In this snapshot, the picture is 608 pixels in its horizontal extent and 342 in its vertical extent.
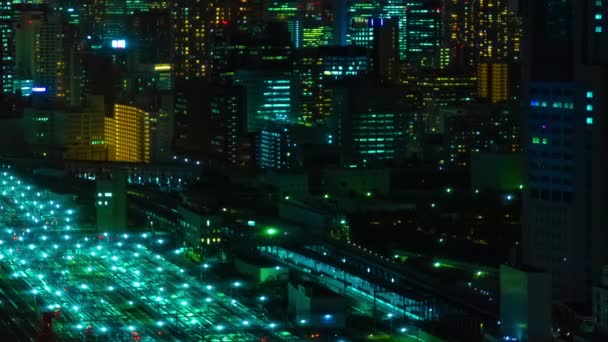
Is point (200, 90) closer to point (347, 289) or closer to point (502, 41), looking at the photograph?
point (502, 41)

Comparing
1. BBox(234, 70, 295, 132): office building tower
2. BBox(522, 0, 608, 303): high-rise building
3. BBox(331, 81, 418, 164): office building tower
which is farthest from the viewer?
BBox(234, 70, 295, 132): office building tower

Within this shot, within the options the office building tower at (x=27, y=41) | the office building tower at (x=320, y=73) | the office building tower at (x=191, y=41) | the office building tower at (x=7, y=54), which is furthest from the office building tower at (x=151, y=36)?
the office building tower at (x=320, y=73)

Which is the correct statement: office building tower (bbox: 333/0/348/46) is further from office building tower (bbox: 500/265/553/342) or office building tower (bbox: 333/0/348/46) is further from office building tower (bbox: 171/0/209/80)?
office building tower (bbox: 500/265/553/342)

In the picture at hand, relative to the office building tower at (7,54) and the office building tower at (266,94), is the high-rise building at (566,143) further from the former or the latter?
the office building tower at (7,54)

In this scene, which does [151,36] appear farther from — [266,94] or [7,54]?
[266,94]

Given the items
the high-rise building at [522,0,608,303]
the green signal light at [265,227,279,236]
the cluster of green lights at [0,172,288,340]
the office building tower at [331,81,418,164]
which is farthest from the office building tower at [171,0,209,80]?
the high-rise building at [522,0,608,303]

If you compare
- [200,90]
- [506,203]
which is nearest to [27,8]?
[200,90]
